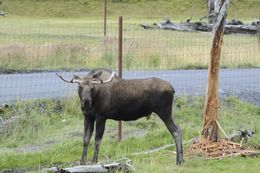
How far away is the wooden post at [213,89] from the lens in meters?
12.3

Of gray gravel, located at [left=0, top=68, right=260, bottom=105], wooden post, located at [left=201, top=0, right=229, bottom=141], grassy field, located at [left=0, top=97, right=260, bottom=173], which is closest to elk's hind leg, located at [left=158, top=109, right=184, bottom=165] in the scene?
grassy field, located at [left=0, top=97, right=260, bottom=173]

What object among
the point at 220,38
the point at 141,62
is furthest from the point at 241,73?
the point at 220,38

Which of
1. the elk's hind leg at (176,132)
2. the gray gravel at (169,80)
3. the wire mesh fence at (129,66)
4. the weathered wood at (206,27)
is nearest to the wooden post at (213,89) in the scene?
the elk's hind leg at (176,132)

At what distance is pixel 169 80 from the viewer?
19.5 m

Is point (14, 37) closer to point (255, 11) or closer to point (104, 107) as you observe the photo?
point (104, 107)

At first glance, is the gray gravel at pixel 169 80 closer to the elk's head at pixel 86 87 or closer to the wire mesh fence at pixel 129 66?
the wire mesh fence at pixel 129 66

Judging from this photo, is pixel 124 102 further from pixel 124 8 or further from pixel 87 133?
pixel 124 8

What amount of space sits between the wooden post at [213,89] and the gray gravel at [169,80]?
4285mm

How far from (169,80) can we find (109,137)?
21.0ft

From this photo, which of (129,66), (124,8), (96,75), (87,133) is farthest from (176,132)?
(124,8)

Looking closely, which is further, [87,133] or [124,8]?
[124,8]

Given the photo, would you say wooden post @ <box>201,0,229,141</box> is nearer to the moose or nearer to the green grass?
the moose

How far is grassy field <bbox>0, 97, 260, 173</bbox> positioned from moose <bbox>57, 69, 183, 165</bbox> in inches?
26.2

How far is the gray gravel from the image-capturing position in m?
16.7
